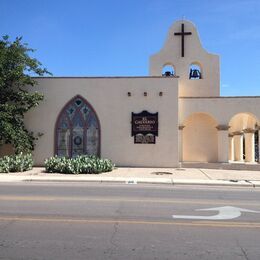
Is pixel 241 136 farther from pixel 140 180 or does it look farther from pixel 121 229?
pixel 121 229

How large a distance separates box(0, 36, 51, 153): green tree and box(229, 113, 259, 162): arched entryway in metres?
14.5

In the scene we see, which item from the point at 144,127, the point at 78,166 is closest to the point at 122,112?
the point at 144,127

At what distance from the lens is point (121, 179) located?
17.6m

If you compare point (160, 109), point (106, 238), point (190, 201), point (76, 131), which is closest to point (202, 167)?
point (160, 109)

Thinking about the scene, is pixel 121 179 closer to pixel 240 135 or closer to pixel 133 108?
pixel 133 108

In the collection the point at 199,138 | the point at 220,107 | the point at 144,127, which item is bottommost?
the point at 199,138

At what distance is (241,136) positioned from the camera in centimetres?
3144

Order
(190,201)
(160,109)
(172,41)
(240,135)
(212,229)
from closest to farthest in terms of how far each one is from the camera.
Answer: (212,229) → (190,201) → (160,109) → (172,41) → (240,135)

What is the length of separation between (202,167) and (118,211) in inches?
628

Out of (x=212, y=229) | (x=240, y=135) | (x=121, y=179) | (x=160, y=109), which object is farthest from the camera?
(x=240, y=135)

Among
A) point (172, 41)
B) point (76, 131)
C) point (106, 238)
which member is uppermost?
point (172, 41)

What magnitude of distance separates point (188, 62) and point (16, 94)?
11.4m

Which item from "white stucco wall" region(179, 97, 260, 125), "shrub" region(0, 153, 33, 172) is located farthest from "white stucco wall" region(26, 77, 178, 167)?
"shrub" region(0, 153, 33, 172)

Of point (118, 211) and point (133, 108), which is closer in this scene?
point (118, 211)
